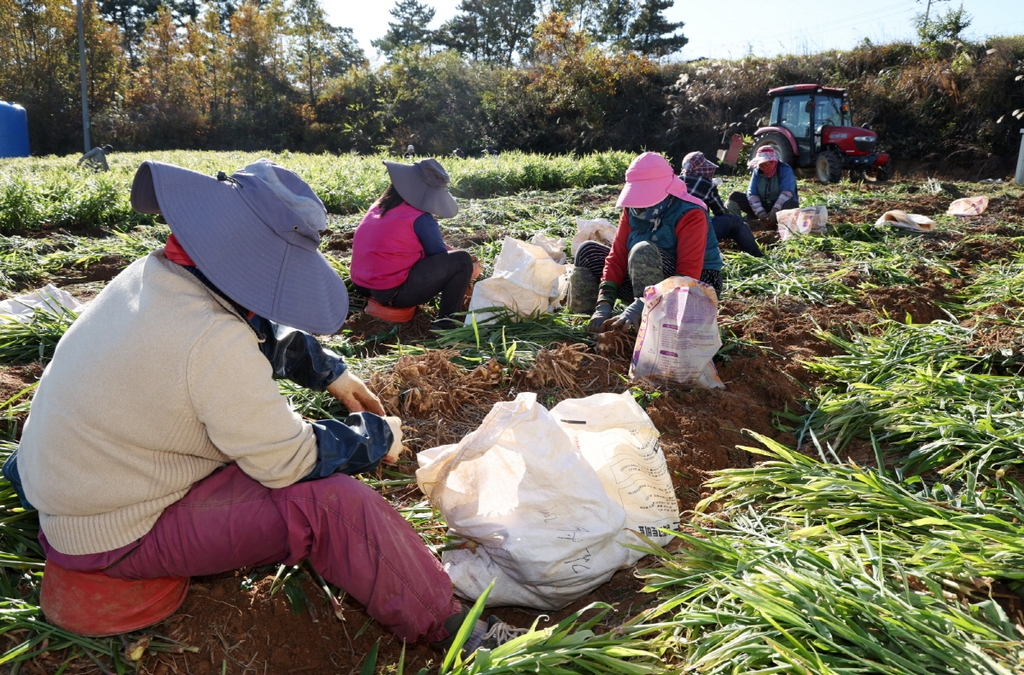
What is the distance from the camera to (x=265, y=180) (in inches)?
55.7

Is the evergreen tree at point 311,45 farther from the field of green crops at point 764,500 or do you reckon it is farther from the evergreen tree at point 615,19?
the field of green crops at point 764,500

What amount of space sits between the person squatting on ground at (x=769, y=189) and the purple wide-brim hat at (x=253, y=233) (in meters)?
5.62

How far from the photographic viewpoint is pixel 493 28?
131ft

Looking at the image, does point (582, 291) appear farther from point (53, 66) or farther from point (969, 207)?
point (53, 66)

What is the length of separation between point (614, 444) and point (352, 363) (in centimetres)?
144

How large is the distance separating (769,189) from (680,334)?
4.64 meters

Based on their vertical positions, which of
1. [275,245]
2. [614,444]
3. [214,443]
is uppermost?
[275,245]

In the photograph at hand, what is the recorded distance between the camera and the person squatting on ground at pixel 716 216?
16.8ft

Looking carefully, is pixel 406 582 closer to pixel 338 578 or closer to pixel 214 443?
pixel 338 578

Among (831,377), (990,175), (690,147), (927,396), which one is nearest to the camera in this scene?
(927,396)

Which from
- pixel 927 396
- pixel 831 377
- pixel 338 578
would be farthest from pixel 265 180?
pixel 831 377

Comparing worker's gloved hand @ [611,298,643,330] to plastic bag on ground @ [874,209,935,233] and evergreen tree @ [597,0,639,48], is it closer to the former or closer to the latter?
plastic bag on ground @ [874,209,935,233]

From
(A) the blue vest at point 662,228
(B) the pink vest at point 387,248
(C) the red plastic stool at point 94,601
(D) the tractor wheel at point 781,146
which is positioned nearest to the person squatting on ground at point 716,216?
(A) the blue vest at point 662,228

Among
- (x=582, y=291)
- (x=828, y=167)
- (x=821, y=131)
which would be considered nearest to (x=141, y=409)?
(x=582, y=291)
